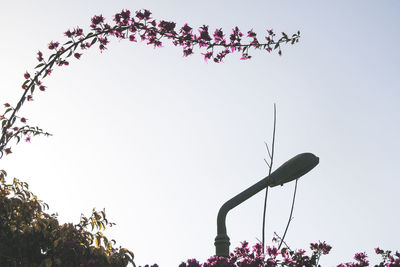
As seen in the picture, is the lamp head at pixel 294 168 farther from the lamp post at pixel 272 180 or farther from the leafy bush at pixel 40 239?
the leafy bush at pixel 40 239

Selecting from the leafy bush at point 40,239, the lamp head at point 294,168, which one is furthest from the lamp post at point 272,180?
the leafy bush at point 40,239

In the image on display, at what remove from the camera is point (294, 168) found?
150 inches

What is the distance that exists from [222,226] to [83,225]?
2.34 m

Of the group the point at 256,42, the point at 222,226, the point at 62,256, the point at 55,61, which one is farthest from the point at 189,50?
the point at 62,256

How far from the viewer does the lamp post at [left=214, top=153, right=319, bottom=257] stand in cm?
362

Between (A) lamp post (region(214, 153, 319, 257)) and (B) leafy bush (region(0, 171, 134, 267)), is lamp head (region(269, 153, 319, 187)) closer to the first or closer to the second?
(A) lamp post (region(214, 153, 319, 257))

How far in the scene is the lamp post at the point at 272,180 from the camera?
362 centimetres

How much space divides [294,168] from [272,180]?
236mm

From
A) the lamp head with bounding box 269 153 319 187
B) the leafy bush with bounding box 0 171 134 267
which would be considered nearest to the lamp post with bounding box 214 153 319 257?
the lamp head with bounding box 269 153 319 187

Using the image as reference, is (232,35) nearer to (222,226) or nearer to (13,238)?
(222,226)

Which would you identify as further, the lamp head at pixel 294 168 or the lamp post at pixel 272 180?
the lamp head at pixel 294 168

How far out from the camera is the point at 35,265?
4.49 meters

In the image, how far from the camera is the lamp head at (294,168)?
12.4 ft

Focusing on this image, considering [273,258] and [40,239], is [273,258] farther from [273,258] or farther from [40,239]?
[40,239]
